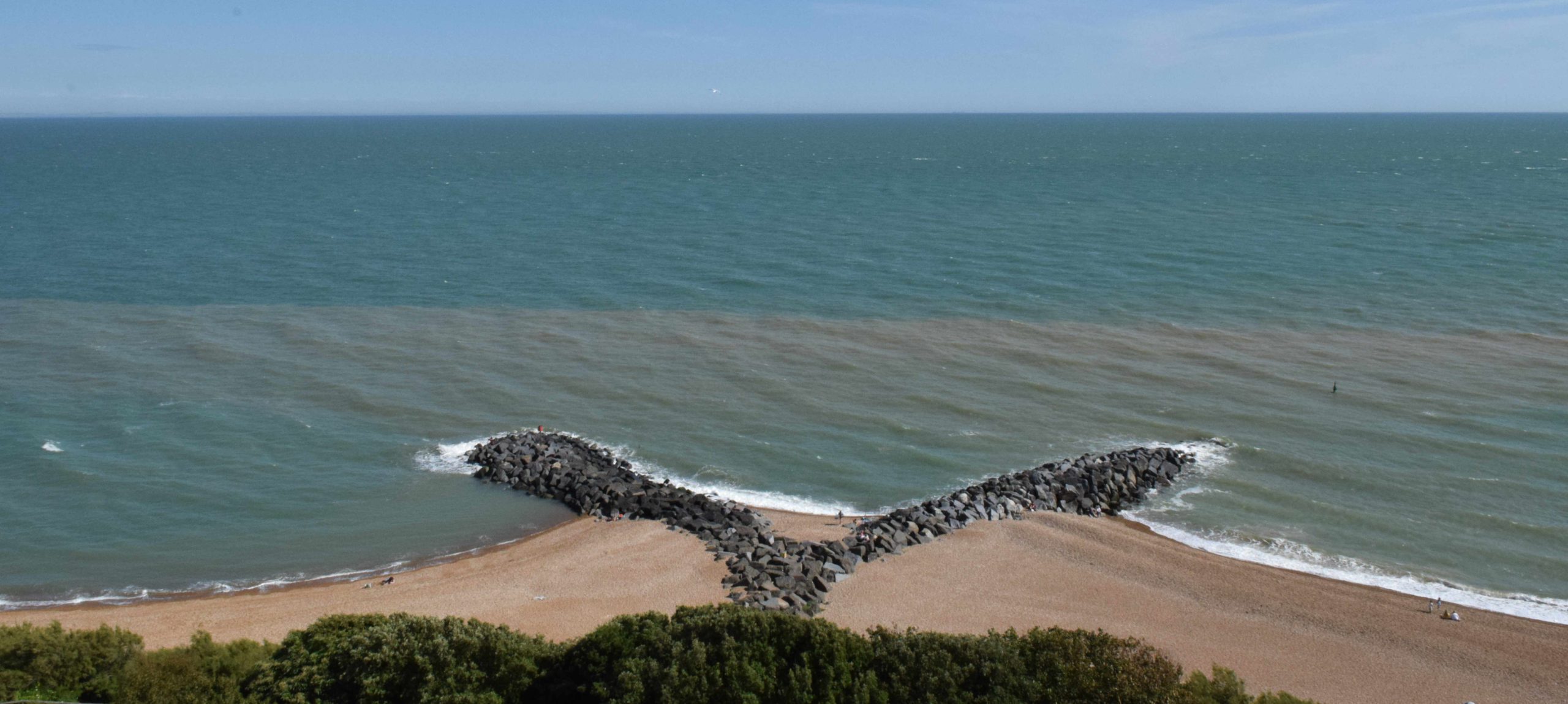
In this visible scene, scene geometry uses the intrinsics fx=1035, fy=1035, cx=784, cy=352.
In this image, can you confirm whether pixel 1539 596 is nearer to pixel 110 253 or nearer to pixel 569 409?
pixel 569 409

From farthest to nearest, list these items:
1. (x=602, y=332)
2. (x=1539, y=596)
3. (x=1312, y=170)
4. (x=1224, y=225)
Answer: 1. (x=1312, y=170)
2. (x=1224, y=225)
3. (x=602, y=332)
4. (x=1539, y=596)

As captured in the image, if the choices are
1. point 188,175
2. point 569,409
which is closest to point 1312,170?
point 569,409

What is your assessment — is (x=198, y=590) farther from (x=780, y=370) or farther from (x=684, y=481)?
(x=780, y=370)

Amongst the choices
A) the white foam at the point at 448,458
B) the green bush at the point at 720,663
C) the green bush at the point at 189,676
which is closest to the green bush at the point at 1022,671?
the green bush at the point at 720,663

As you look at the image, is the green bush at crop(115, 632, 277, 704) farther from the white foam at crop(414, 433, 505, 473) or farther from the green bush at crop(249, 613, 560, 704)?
the white foam at crop(414, 433, 505, 473)

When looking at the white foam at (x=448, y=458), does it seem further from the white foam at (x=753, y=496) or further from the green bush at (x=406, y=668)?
the green bush at (x=406, y=668)

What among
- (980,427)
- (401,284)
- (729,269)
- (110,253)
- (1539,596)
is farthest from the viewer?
(110,253)
